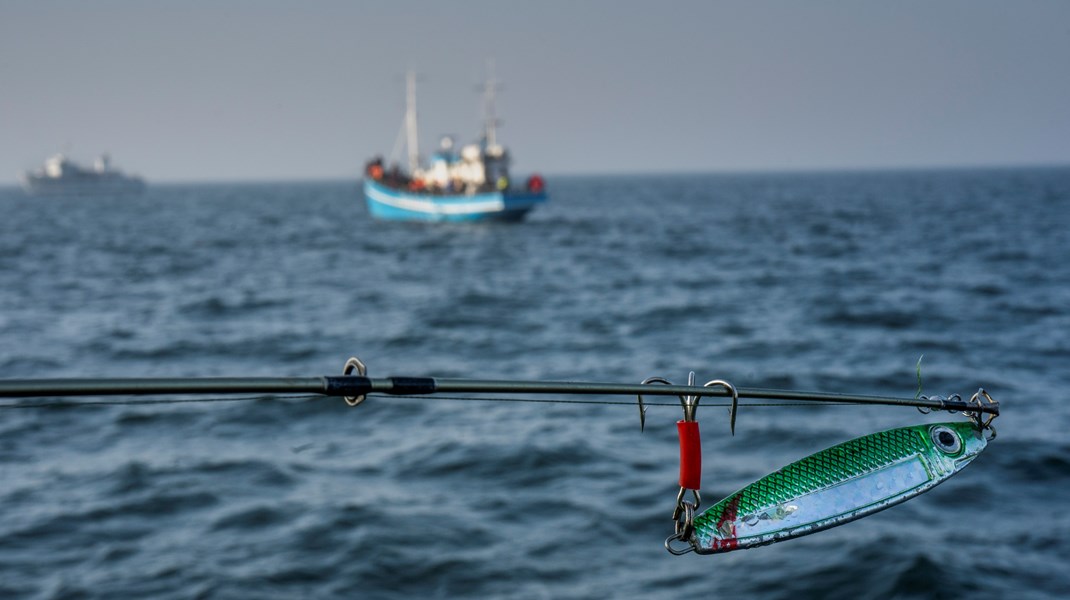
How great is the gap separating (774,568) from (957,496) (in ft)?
10.3

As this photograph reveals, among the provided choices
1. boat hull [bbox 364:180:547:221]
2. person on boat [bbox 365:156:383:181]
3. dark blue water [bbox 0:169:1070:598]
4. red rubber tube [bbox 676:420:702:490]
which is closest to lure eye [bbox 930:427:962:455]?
red rubber tube [bbox 676:420:702:490]

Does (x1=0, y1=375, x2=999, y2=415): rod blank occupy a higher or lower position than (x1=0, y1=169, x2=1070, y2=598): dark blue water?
higher

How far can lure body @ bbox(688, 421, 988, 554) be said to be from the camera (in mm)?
4043

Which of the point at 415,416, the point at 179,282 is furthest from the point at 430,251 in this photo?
the point at 415,416

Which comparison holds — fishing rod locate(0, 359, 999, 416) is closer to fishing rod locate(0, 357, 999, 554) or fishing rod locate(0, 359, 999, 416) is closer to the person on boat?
fishing rod locate(0, 357, 999, 554)

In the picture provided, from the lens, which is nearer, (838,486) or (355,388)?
(355,388)

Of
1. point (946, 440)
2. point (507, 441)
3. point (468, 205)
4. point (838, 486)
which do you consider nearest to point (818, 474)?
point (838, 486)

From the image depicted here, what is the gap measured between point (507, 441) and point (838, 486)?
10395 millimetres

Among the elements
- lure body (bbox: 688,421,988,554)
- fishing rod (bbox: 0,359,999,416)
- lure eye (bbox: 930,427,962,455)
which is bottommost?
lure body (bbox: 688,421,988,554)

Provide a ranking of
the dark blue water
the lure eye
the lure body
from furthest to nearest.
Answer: the dark blue water, the lure eye, the lure body

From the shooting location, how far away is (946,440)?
4.34 meters

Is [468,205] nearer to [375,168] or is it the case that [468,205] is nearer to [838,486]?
[375,168]

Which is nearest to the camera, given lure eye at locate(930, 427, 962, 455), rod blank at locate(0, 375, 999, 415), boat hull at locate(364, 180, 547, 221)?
rod blank at locate(0, 375, 999, 415)

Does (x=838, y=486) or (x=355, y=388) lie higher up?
(x=355, y=388)
